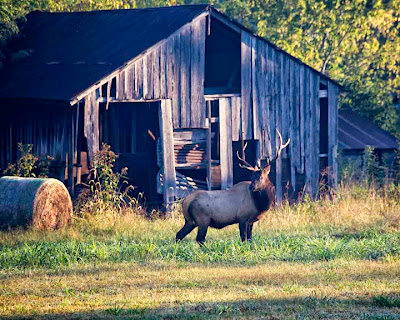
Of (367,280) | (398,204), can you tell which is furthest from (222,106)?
(367,280)

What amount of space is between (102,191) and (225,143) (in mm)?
4062

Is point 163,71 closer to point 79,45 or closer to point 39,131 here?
point 79,45

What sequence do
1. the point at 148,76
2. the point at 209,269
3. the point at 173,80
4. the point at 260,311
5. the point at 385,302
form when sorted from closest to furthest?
the point at 260,311 → the point at 385,302 → the point at 209,269 → the point at 148,76 → the point at 173,80

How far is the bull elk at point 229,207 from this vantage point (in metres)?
14.5

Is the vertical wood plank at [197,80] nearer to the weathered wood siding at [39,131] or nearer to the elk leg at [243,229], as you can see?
the weathered wood siding at [39,131]

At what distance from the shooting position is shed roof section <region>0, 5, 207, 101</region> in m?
18.7

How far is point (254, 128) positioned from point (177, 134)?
224 centimetres

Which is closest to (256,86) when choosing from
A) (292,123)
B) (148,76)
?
(292,123)

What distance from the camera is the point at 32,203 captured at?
16.0 metres

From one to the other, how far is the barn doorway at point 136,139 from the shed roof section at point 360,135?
769 centimetres

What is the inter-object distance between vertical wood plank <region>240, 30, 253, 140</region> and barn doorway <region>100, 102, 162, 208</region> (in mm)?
2276

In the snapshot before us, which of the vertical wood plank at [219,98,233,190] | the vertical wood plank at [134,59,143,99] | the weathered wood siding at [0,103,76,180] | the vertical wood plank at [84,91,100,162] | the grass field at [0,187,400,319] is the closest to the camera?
the grass field at [0,187,400,319]

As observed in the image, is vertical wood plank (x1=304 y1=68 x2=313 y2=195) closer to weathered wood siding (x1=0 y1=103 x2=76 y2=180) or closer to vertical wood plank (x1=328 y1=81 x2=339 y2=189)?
vertical wood plank (x1=328 y1=81 x2=339 y2=189)

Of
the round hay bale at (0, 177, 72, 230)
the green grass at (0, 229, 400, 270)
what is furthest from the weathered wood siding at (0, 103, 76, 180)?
the green grass at (0, 229, 400, 270)
